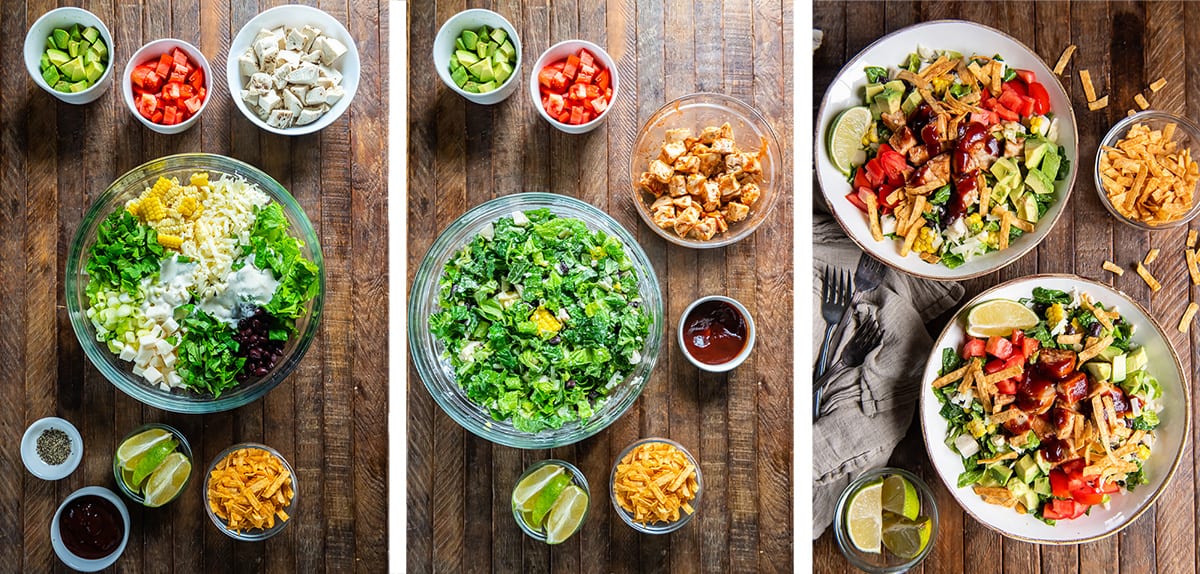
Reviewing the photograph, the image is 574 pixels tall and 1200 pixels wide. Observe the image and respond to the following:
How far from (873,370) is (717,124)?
906 millimetres

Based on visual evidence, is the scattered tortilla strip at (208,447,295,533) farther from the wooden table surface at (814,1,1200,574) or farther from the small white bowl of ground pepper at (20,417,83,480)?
the wooden table surface at (814,1,1200,574)

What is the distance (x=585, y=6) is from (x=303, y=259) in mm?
1020

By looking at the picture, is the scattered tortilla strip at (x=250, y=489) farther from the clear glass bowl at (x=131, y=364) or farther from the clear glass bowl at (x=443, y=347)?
the clear glass bowl at (x=443, y=347)

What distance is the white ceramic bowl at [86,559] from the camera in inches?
84.4

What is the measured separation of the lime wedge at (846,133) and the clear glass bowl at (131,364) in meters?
1.45

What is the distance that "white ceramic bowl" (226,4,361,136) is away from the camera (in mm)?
2068

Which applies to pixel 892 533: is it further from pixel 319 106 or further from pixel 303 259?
pixel 319 106

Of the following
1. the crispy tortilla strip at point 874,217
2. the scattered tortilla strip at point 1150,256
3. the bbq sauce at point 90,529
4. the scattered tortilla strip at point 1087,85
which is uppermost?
the scattered tortilla strip at point 1087,85

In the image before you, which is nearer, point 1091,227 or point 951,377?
point 951,377

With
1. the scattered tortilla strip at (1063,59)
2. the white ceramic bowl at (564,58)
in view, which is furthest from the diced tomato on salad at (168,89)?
the scattered tortilla strip at (1063,59)

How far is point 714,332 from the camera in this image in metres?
2.12

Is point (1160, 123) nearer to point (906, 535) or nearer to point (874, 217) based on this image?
point (874, 217)

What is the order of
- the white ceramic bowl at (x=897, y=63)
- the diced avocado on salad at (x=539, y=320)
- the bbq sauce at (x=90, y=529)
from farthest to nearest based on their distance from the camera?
the white ceramic bowl at (x=897, y=63), the bbq sauce at (x=90, y=529), the diced avocado on salad at (x=539, y=320)

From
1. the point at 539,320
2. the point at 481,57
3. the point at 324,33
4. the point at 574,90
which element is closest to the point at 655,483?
the point at 539,320
